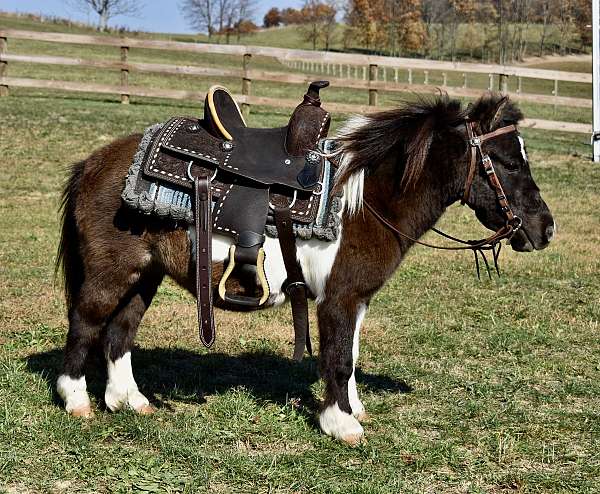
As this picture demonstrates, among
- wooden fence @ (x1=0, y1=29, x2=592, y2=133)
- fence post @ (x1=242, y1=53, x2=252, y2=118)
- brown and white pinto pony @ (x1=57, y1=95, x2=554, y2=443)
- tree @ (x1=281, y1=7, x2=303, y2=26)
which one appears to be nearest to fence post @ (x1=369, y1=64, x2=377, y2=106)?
wooden fence @ (x1=0, y1=29, x2=592, y2=133)

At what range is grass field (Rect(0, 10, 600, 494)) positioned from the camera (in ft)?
13.1

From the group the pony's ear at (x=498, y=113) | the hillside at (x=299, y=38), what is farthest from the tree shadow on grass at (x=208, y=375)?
the hillside at (x=299, y=38)

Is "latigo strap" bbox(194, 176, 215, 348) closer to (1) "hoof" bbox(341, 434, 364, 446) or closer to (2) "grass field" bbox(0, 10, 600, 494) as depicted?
(2) "grass field" bbox(0, 10, 600, 494)

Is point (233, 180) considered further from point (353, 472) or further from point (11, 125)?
point (11, 125)

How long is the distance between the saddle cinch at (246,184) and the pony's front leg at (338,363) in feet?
0.66

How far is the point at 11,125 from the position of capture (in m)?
14.9

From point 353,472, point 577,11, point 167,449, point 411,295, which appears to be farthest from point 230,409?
point 577,11

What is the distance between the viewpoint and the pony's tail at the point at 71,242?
15.7ft

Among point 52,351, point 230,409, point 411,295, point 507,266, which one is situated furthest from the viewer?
point 507,266

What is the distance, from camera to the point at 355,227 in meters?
4.27

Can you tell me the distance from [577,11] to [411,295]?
5089 centimetres

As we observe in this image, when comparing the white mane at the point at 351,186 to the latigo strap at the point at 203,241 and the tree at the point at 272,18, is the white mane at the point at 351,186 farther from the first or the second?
the tree at the point at 272,18

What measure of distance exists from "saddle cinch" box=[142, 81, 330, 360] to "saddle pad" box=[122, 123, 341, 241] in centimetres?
2

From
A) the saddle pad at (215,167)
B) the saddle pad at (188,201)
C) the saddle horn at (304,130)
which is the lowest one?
the saddle pad at (188,201)
